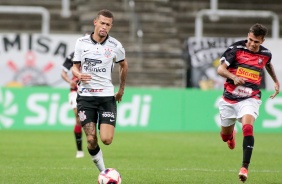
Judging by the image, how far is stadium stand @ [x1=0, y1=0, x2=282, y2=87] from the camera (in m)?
29.7

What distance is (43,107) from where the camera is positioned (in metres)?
24.7

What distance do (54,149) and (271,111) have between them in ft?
31.0

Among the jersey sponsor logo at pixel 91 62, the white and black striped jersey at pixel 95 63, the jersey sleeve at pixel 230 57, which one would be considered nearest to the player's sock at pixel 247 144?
the jersey sleeve at pixel 230 57

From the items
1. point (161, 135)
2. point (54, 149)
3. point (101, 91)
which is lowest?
point (161, 135)

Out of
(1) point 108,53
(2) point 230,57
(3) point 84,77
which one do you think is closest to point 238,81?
(2) point 230,57

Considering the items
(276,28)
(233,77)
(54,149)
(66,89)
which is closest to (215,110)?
(66,89)

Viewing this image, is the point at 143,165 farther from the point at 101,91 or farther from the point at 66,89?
the point at 66,89

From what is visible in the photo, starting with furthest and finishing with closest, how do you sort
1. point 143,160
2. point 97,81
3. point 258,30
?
point 143,160
point 258,30
point 97,81

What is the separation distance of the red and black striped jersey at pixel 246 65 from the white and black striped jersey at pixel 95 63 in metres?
2.03

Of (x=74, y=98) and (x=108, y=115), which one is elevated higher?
(x=108, y=115)

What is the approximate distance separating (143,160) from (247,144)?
4.26 metres

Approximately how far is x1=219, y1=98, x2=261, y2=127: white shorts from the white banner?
14214 mm

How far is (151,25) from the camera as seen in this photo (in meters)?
31.9

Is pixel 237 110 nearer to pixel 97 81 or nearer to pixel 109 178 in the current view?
pixel 97 81
